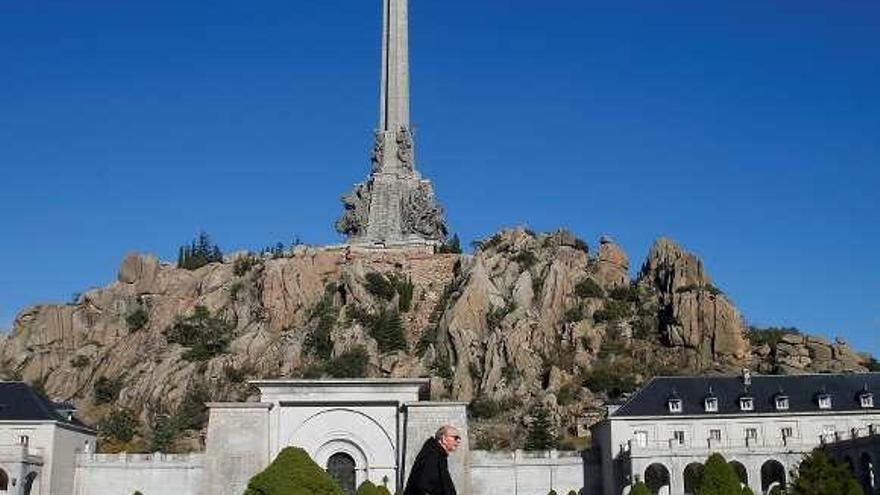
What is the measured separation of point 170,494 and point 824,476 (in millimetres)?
37782

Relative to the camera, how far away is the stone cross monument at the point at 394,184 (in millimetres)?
103938

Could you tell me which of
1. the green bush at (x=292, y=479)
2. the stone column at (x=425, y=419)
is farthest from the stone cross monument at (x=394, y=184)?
the green bush at (x=292, y=479)

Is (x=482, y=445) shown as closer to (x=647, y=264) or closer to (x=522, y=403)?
(x=522, y=403)

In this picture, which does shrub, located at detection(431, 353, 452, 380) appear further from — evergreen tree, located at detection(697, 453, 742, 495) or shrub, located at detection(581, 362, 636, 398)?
→ evergreen tree, located at detection(697, 453, 742, 495)

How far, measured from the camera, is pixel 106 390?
87125mm

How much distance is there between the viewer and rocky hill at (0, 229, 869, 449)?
81062 mm

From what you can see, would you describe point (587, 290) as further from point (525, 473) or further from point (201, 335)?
point (201, 335)

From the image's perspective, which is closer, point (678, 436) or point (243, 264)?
point (678, 436)

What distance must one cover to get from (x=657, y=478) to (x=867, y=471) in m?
12.0

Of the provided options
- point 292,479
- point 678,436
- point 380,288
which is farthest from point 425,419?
point 380,288

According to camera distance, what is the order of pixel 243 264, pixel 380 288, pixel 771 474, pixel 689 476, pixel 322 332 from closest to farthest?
pixel 689 476, pixel 771 474, pixel 322 332, pixel 380 288, pixel 243 264

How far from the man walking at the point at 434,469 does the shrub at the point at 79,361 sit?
85.2 meters

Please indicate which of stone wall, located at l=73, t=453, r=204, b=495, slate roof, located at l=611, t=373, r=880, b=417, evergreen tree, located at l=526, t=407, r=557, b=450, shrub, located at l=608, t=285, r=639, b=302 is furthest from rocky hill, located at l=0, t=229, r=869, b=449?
slate roof, located at l=611, t=373, r=880, b=417

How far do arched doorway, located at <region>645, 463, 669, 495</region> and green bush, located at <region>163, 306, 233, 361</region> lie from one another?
40950mm
